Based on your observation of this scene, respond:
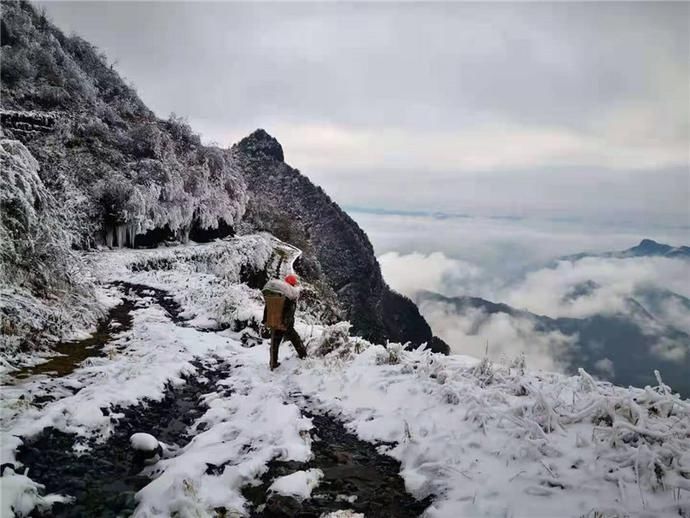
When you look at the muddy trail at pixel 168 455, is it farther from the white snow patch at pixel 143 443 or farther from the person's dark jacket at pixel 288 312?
the person's dark jacket at pixel 288 312

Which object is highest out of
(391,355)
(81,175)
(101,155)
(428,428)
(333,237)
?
(101,155)

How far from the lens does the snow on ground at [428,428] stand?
13.4 ft

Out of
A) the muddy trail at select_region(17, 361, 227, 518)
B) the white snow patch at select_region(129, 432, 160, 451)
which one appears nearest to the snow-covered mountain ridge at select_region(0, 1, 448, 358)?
the muddy trail at select_region(17, 361, 227, 518)

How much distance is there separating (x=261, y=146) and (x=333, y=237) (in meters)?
29.2

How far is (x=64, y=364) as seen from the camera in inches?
287

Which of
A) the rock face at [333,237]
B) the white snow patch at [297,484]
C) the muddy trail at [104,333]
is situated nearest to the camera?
the white snow patch at [297,484]

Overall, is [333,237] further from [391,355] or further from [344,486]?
[344,486]

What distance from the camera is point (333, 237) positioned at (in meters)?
98.8

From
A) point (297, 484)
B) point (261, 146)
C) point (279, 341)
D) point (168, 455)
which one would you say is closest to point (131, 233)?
point (279, 341)

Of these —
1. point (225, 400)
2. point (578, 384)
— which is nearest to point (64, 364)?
point (225, 400)

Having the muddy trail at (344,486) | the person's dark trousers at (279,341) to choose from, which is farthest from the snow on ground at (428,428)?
the person's dark trousers at (279,341)

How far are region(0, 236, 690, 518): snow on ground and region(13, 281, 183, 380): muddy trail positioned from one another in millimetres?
423

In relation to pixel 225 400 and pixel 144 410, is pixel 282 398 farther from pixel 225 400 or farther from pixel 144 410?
pixel 144 410

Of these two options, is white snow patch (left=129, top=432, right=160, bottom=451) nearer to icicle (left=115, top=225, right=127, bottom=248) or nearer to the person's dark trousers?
the person's dark trousers
